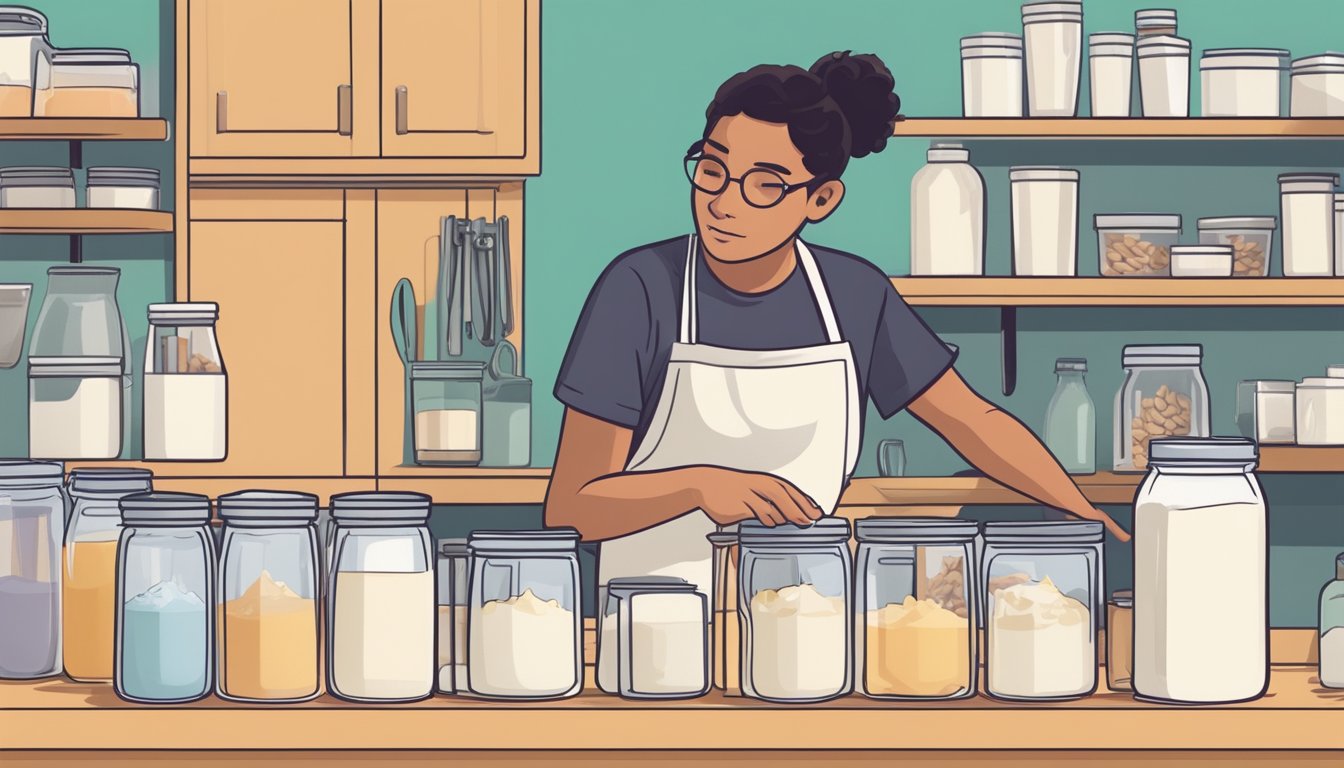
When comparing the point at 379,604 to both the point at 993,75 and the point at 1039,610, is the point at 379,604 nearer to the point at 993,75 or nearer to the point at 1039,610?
the point at 1039,610

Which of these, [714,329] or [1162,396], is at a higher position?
[714,329]

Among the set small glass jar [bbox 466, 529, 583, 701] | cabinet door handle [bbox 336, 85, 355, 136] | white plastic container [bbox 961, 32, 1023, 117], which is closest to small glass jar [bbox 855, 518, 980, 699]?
small glass jar [bbox 466, 529, 583, 701]

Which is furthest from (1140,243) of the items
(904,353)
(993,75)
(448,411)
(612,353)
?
(448,411)

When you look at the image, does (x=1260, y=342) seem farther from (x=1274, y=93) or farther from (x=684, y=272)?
(x=684, y=272)

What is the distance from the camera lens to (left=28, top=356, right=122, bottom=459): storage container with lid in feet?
9.02

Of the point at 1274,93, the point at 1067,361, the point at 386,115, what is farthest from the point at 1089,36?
the point at 386,115

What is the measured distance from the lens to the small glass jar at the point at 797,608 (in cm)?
149

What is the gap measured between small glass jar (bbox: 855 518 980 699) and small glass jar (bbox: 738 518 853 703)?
28 mm

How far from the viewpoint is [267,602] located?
4.91 feet

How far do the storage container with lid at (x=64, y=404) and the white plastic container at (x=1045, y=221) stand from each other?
5.35 ft

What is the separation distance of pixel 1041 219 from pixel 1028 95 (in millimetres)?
236

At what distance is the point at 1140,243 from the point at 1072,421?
13.3 inches

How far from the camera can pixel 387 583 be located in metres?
1.49

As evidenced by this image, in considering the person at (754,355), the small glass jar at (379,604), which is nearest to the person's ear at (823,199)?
the person at (754,355)
